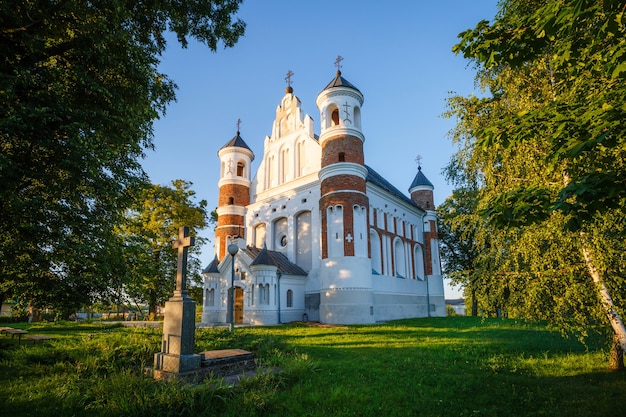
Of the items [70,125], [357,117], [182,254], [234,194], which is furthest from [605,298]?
[234,194]

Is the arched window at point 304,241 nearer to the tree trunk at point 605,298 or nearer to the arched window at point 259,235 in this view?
the arched window at point 259,235

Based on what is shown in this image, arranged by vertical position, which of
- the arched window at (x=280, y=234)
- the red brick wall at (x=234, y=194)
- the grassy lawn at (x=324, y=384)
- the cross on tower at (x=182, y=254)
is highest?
the red brick wall at (x=234, y=194)

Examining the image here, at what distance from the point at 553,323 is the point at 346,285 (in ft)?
46.9

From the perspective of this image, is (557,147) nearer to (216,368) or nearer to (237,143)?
(216,368)

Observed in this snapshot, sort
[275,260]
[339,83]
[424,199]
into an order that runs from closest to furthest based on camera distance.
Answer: [275,260] → [339,83] → [424,199]

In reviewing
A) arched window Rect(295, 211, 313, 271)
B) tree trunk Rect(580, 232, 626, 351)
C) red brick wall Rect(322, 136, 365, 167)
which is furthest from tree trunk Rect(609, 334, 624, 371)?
arched window Rect(295, 211, 313, 271)

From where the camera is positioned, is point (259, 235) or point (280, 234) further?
point (259, 235)

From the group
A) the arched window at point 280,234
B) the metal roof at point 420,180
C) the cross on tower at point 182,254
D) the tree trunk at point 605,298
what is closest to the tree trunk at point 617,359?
the tree trunk at point 605,298

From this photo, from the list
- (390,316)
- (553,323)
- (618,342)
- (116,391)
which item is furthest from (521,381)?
(390,316)

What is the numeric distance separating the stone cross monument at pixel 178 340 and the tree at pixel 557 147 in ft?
20.1

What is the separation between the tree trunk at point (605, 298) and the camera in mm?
6867

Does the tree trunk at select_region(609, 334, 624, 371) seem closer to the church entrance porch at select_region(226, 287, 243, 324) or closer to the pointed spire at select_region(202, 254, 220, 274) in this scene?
the church entrance porch at select_region(226, 287, 243, 324)

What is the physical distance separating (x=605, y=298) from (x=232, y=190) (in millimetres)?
26083

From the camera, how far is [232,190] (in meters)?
29.7
